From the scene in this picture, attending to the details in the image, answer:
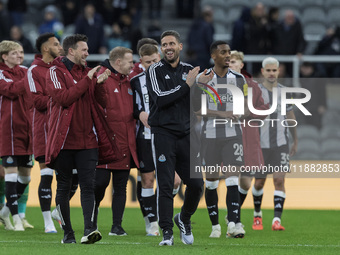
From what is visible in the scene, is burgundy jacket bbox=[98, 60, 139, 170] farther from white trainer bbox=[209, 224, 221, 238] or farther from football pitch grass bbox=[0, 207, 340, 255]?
white trainer bbox=[209, 224, 221, 238]

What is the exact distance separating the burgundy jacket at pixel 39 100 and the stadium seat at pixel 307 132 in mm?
6715

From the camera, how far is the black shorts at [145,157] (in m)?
10.4

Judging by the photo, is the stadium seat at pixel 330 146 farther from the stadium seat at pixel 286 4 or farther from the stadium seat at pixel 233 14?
the stadium seat at pixel 286 4

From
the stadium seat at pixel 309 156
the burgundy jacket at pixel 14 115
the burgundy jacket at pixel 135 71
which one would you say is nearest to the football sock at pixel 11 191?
the burgundy jacket at pixel 14 115

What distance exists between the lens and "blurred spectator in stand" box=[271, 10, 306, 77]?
1761cm

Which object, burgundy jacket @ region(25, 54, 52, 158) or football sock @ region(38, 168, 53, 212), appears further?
football sock @ region(38, 168, 53, 212)

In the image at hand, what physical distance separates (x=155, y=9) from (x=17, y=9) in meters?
3.43

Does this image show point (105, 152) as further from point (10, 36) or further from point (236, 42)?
point (10, 36)

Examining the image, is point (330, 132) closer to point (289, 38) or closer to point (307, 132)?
point (307, 132)

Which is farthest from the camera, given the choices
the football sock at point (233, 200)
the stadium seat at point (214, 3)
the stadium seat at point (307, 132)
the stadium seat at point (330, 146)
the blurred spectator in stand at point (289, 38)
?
the stadium seat at point (214, 3)

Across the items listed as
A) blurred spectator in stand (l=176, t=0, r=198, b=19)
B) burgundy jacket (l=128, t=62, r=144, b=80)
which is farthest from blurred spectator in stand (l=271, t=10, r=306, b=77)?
burgundy jacket (l=128, t=62, r=144, b=80)

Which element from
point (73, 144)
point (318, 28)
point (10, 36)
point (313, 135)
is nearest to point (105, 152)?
point (73, 144)

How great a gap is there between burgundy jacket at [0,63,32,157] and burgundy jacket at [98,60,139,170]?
44.7 inches

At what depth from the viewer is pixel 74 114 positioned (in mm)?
8602
